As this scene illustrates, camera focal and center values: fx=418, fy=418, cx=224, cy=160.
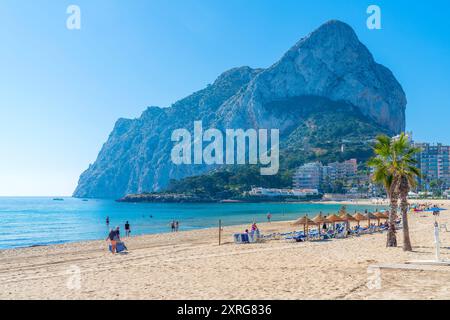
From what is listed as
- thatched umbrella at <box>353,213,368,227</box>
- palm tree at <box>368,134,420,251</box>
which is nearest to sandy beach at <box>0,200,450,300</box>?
palm tree at <box>368,134,420,251</box>

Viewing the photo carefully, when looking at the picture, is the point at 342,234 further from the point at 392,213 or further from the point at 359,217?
the point at 392,213

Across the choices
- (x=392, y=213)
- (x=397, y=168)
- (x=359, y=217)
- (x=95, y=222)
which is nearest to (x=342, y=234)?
(x=359, y=217)

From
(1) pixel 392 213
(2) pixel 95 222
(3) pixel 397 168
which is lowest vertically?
(2) pixel 95 222

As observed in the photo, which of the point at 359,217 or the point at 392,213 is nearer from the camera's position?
the point at 392,213

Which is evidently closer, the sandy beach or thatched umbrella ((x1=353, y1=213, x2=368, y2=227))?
the sandy beach

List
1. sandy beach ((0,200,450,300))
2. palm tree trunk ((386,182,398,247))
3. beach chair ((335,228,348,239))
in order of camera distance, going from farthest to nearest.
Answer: beach chair ((335,228,348,239)) < palm tree trunk ((386,182,398,247)) < sandy beach ((0,200,450,300))

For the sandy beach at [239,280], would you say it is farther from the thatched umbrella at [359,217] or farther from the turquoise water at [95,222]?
the turquoise water at [95,222]

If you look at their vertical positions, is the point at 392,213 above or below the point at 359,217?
above

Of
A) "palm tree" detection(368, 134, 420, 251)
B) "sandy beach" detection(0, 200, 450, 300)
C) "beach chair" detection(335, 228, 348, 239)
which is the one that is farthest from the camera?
"beach chair" detection(335, 228, 348, 239)

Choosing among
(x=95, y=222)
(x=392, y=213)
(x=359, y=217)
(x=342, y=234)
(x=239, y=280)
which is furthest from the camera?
(x=95, y=222)

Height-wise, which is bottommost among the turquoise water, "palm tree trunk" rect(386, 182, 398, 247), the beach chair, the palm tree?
the turquoise water

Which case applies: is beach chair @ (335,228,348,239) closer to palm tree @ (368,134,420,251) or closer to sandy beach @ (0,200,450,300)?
palm tree @ (368,134,420,251)
